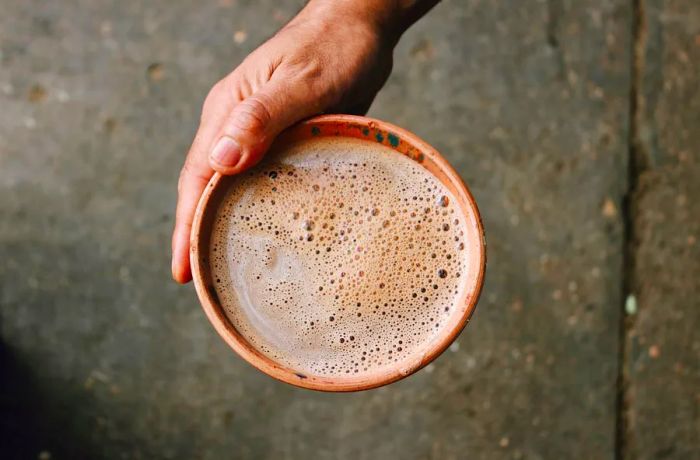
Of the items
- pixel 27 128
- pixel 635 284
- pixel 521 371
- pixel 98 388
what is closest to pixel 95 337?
pixel 98 388

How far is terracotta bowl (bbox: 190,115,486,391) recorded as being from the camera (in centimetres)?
108

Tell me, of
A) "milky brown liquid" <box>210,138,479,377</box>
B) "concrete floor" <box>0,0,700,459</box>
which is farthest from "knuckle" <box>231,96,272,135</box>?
"concrete floor" <box>0,0,700,459</box>

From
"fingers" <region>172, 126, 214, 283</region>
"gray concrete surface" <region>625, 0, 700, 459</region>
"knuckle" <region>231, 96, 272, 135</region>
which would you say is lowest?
"gray concrete surface" <region>625, 0, 700, 459</region>

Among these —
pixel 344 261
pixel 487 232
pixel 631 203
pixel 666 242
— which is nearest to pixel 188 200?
pixel 344 261

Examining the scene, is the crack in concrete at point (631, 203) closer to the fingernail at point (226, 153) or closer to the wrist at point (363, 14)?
the wrist at point (363, 14)

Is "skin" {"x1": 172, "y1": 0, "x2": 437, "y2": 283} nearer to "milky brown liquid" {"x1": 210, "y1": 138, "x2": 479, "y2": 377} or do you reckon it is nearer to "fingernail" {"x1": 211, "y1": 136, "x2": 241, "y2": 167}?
"fingernail" {"x1": 211, "y1": 136, "x2": 241, "y2": 167}

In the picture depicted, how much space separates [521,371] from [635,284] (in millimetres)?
526

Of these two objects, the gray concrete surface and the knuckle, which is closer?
the knuckle

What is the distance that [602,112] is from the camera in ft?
7.56

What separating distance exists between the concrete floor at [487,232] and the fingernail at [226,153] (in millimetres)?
1169

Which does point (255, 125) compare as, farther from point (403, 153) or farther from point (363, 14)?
point (363, 14)

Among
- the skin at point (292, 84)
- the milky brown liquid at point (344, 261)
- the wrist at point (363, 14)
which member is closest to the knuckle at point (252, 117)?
the skin at point (292, 84)

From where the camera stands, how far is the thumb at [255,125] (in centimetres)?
113

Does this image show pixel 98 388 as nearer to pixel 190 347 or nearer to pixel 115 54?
pixel 190 347
